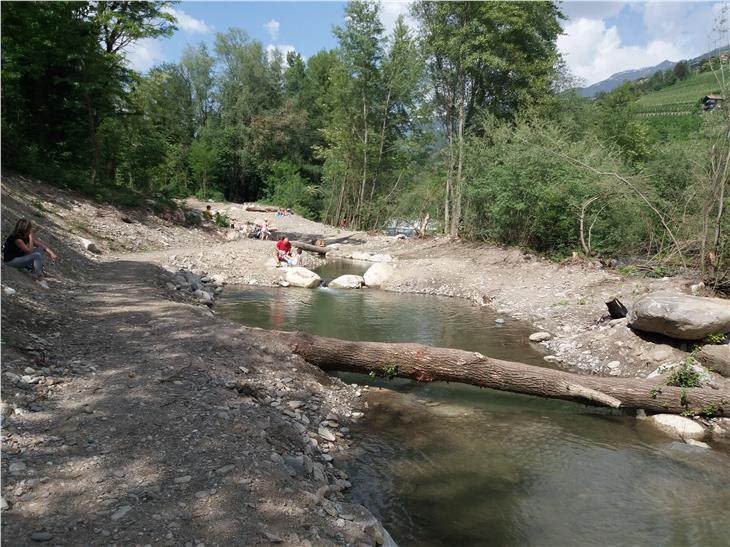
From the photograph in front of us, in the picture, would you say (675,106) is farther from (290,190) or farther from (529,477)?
(529,477)

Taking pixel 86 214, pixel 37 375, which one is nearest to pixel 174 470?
pixel 37 375

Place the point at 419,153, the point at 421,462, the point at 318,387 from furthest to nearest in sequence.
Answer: the point at 419,153, the point at 318,387, the point at 421,462

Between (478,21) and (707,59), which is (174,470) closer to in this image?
(707,59)

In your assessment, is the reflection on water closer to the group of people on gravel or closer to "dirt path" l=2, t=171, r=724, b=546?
"dirt path" l=2, t=171, r=724, b=546

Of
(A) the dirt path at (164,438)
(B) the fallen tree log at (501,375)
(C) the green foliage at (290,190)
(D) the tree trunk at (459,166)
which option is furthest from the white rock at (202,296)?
(C) the green foliage at (290,190)

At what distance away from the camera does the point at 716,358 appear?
8.52 m

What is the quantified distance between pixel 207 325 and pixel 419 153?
27.9 m

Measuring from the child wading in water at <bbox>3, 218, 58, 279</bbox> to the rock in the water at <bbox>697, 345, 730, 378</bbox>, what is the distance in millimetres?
12862

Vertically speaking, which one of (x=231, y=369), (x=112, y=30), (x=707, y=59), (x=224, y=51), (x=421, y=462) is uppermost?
(x=224, y=51)

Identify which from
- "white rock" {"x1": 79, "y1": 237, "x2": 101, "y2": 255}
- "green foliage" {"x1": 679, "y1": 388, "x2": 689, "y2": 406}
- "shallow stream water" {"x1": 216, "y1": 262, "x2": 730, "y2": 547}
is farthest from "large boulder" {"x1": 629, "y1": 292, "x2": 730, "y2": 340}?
"white rock" {"x1": 79, "y1": 237, "x2": 101, "y2": 255}

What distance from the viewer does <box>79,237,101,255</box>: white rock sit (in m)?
15.8

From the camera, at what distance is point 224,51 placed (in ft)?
186

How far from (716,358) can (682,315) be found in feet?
3.00

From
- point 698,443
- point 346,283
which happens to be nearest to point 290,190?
point 346,283
